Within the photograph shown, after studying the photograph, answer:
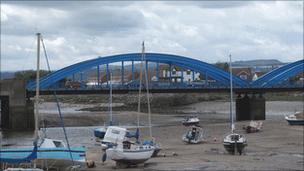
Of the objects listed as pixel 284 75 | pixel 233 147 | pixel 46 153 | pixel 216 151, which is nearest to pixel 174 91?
pixel 284 75

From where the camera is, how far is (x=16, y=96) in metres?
79.2

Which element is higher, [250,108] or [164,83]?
[164,83]

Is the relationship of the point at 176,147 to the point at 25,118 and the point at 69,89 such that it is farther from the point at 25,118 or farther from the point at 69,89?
the point at 69,89

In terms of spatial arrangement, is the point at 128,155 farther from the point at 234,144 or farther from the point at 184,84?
the point at 184,84

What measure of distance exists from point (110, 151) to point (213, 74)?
6830 cm

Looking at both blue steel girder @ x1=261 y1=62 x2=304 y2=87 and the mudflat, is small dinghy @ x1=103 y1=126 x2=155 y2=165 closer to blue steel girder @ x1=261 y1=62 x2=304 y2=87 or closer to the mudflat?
the mudflat

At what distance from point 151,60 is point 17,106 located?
89.1 ft

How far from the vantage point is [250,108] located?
320ft

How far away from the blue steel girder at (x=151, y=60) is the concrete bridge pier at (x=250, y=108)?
261cm

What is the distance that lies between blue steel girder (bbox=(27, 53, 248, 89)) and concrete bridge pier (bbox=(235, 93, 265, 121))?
8.55ft

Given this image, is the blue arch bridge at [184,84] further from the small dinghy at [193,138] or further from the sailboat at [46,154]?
the sailboat at [46,154]

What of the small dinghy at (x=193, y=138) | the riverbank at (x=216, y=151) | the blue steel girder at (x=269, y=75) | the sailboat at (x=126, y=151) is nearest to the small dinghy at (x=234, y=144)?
the riverbank at (x=216, y=151)

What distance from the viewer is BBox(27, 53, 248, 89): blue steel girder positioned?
9296 cm

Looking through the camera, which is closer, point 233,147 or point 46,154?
point 46,154
